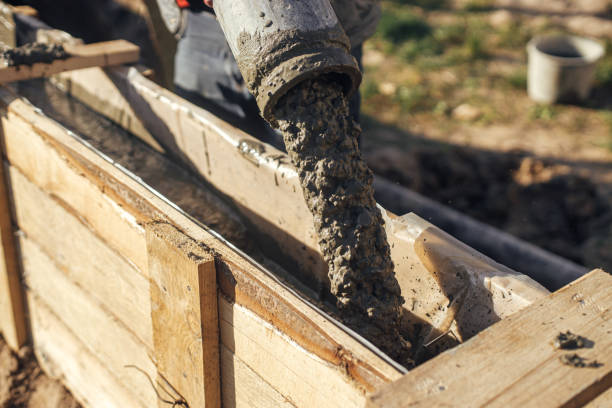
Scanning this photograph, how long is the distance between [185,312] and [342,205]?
54cm

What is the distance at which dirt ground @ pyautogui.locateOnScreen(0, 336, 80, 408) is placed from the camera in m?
3.05

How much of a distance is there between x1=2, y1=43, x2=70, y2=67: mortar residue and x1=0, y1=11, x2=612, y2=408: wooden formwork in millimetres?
137

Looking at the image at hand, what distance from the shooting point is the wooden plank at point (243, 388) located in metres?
1.73

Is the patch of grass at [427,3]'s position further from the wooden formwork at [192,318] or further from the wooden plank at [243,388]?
the wooden plank at [243,388]

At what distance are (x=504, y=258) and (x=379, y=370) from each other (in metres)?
2.37

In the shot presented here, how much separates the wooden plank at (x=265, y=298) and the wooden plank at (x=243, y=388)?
0.21 metres

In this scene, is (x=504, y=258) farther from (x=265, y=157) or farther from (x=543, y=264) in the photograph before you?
(x=265, y=157)

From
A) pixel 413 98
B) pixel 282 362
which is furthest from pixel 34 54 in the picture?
pixel 413 98

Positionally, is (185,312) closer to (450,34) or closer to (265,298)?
(265,298)

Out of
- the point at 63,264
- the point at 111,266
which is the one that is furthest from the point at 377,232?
the point at 63,264

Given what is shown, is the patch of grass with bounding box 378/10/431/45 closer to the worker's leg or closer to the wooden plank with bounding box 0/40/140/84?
the worker's leg

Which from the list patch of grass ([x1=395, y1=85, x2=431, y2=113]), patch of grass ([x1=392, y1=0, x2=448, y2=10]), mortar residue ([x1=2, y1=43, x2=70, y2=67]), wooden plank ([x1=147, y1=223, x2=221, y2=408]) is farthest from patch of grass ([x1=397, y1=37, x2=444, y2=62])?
wooden plank ([x1=147, y1=223, x2=221, y2=408])

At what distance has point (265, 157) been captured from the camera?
7.80 ft

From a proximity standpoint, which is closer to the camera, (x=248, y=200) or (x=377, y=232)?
(x=377, y=232)
